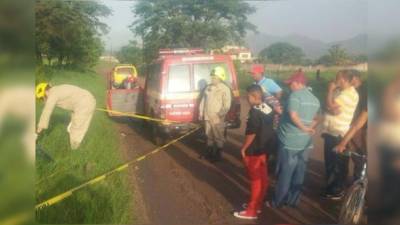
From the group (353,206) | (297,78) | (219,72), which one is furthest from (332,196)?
(219,72)

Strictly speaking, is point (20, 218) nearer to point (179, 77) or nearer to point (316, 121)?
point (179, 77)

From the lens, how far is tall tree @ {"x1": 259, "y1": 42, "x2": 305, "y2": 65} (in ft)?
13.4

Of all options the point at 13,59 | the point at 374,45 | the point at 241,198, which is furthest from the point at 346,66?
the point at 13,59

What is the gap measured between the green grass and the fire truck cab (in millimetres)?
445

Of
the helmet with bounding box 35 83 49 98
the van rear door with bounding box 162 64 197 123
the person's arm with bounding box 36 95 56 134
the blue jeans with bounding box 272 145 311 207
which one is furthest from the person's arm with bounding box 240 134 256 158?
the helmet with bounding box 35 83 49 98

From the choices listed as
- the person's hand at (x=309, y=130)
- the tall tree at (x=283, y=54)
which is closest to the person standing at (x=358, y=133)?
the person's hand at (x=309, y=130)

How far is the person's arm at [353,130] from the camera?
3800 millimetres

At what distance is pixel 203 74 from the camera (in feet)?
14.9

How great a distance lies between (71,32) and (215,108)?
1419mm

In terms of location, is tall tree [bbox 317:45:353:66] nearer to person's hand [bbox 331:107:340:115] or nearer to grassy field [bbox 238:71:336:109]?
grassy field [bbox 238:71:336:109]

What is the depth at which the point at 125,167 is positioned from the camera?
4645 mm

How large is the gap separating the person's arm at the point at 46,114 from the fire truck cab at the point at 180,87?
87 cm

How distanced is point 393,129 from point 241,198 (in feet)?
5.04

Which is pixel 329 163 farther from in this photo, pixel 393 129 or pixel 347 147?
pixel 393 129
